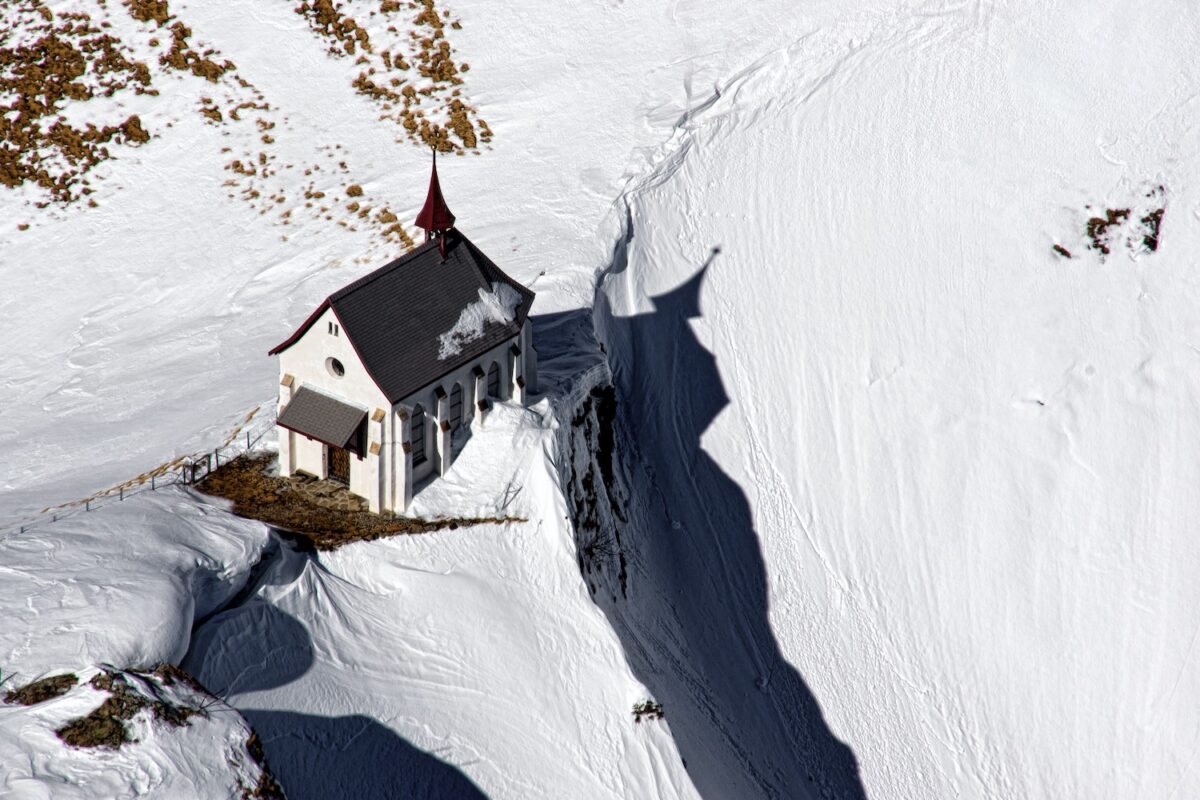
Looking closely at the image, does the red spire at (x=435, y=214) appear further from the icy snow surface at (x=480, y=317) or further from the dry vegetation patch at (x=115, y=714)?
the dry vegetation patch at (x=115, y=714)

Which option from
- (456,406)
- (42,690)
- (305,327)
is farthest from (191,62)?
(42,690)

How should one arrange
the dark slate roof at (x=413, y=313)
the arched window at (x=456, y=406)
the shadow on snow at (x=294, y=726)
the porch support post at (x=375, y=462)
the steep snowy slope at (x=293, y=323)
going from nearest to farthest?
the shadow on snow at (x=294, y=726)
the steep snowy slope at (x=293, y=323)
the dark slate roof at (x=413, y=313)
the porch support post at (x=375, y=462)
the arched window at (x=456, y=406)

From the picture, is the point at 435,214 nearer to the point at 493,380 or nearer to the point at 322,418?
the point at 493,380

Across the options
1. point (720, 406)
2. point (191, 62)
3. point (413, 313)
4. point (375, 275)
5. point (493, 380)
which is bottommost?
point (493, 380)

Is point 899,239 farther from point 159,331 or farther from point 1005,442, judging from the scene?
point 159,331

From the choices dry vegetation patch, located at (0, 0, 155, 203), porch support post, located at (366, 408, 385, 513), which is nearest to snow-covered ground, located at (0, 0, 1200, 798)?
dry vegetation patch, located at (0, 0, 155, 203)

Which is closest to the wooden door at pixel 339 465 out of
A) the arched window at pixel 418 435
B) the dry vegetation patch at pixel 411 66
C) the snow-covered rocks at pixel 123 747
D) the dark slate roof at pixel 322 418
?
the dark slate roof at pixel 322 418
